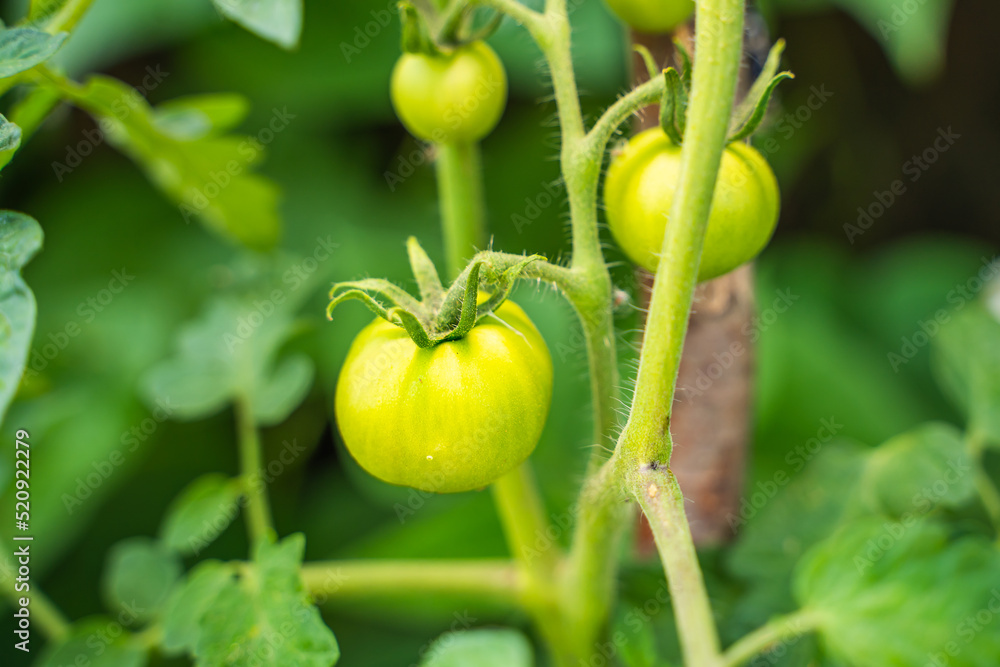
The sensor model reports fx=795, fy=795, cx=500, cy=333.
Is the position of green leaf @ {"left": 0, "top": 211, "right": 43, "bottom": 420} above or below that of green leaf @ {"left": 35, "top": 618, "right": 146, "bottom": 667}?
above

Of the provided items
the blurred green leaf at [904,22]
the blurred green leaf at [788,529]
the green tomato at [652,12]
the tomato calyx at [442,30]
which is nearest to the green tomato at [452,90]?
the tomato calyx at [442,30]

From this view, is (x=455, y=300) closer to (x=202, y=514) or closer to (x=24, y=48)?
(x=24, y=48)

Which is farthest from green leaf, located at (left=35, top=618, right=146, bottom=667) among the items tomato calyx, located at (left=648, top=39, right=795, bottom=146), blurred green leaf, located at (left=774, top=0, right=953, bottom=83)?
blurred green leaf, located at (left=774, top=0, right=953, bottom=83)

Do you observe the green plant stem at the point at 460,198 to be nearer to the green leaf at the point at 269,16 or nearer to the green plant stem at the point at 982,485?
the green leaf at the point at 269,16

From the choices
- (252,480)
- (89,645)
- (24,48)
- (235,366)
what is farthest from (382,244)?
(24,48)

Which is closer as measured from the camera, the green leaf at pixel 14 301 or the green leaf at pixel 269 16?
the green leaf at pixel 14 301

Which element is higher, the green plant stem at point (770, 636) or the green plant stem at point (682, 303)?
the green plant stem at point (682, 303)

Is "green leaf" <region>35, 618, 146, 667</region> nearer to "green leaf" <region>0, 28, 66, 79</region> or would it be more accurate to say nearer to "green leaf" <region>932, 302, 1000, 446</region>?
"green leaf" <region>0, 28, 66, 79</region>
